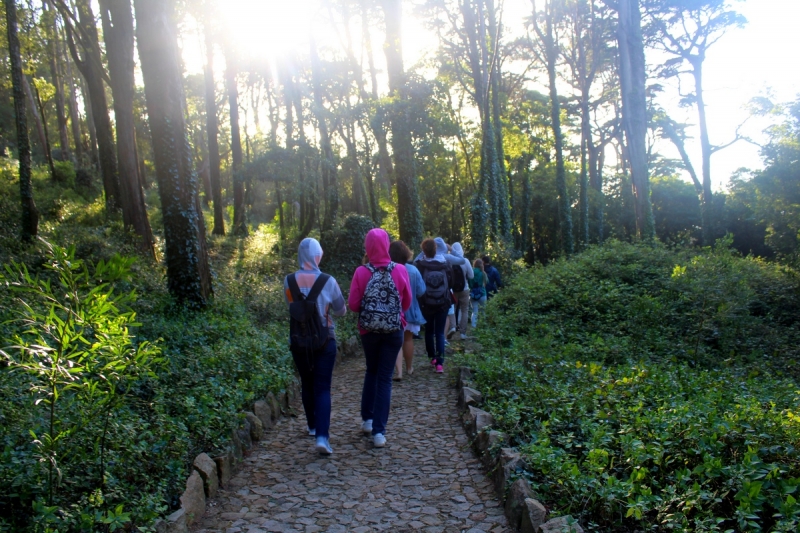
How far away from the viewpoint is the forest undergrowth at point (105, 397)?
3.08 metres

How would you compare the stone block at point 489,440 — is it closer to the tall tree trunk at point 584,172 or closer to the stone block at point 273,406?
the stone block at point 273,406

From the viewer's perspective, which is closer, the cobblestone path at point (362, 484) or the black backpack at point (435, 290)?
the cobblestone path at point (362, 484)

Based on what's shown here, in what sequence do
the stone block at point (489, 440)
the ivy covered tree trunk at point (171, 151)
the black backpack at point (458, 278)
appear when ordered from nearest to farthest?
1. the stone block at point (489, 440)
2. the ivy covered tree trunk at point (171, 151)
3. the black backpack at point (458, 278)

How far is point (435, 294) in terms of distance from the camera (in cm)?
851

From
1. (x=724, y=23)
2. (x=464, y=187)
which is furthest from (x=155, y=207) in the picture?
(x=724, y=23)

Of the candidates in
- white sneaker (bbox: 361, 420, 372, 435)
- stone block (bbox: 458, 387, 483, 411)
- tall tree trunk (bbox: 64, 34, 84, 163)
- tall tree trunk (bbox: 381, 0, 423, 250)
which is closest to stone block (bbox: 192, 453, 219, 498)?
white sneaker (bbox: 361, 420, 372, 435)

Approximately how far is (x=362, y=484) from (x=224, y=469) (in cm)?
112

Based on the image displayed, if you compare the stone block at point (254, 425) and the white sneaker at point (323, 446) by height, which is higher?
the stone block at point (254, 425)

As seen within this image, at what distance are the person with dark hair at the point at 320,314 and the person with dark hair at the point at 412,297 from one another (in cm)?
152

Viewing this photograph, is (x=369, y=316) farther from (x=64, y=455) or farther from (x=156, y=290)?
(x=156, y=290)

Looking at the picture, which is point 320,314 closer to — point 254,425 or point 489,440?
point 254,425

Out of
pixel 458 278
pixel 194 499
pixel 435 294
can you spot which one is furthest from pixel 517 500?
pixel 458 278

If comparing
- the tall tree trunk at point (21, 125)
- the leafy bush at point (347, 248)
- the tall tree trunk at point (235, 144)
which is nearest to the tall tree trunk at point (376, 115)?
the leafy bush at point (347, 248)

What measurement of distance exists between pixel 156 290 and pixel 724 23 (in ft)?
104
